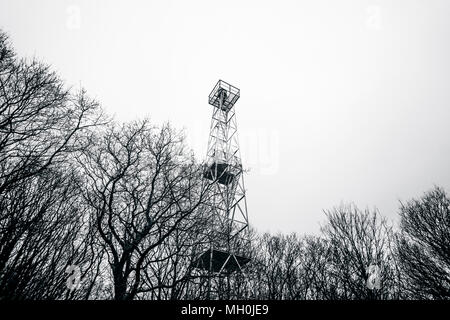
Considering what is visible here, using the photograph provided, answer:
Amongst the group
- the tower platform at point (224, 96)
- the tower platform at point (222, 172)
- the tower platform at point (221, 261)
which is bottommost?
the tower platform at point (221, 261)

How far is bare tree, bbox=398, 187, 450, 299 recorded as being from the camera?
11.8 m

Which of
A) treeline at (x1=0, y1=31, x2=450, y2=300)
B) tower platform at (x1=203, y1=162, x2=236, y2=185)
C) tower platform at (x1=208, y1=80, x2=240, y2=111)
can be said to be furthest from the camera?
tower platform at (x1=208, y1=80, x2=240, y2=111)

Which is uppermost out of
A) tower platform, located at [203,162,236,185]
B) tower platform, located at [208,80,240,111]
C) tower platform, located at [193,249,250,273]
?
tower platform, located at [208,80,240,111]

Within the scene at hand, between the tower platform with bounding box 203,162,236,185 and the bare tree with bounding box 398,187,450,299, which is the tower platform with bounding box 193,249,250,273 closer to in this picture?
the tower platform with bounding box 203,162,236,185

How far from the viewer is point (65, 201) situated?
1020 centimetres

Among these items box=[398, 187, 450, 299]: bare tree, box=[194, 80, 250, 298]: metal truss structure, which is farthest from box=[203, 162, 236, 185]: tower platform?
box=[398, 187, 450, 299]: bare tree

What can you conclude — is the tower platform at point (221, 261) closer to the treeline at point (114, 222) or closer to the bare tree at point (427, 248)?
the treeline at point (114, 222)

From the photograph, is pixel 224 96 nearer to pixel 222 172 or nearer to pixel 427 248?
pixel 222 172

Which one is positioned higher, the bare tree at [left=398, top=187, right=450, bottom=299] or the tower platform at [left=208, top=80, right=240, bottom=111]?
the tower platform at [left=208, top=80, right=240, bottom=111]

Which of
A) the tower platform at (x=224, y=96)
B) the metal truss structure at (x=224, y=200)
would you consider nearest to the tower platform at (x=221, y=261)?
the metal truss structure at (x=224, y=200)

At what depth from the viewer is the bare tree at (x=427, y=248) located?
1177cm

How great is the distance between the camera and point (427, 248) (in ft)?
41.2
